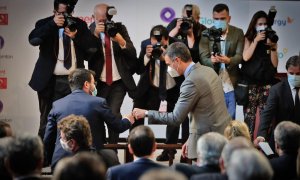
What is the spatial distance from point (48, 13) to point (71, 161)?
5.54m

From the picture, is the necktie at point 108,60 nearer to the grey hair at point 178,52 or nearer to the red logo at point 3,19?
the grey hair at point 178,52

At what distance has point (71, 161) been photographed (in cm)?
276

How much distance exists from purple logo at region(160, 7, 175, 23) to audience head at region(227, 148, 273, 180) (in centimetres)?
535

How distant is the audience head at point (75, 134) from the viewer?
4258 millimetres

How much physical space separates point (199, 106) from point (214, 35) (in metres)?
1.60

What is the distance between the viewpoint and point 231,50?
672 cm

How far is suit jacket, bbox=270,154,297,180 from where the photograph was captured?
4.08 metres

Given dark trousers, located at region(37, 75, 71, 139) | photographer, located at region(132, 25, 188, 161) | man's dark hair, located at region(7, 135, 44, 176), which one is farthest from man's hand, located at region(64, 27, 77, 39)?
man's dark hair, located at region(7, 135, 44, 176)

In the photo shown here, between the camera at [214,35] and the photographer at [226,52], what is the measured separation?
0.06m

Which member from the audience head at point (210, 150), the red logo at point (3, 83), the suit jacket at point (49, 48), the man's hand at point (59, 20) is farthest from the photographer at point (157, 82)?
the audience head at point (210, 150)

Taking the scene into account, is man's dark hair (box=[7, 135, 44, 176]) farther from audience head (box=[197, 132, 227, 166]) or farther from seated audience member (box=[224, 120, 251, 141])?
seated audience member (box=[224, 120, 251, 141])

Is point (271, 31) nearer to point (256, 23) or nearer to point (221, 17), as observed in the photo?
point (256, 23)

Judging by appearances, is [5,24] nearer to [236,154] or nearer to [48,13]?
[48,13]

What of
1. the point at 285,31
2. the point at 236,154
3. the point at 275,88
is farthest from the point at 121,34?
the point at 236,154
